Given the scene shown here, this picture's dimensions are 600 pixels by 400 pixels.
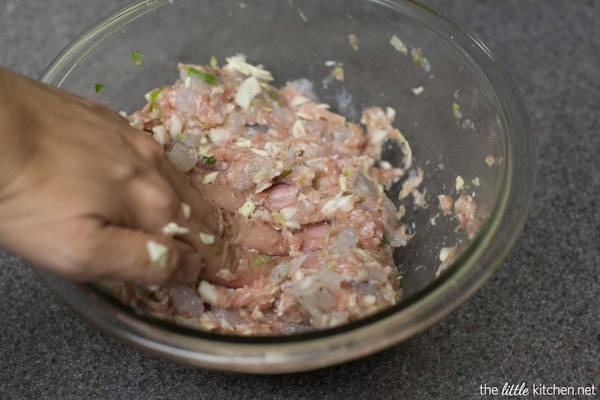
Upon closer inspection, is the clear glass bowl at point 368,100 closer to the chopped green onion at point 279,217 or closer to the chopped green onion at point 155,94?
the chopped green onion at point 155,94

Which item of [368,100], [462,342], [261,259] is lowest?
[462,342]

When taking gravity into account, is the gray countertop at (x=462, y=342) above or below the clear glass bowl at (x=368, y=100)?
below

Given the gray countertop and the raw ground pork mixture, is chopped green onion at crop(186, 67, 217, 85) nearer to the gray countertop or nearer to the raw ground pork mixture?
the raw ground pork mixture

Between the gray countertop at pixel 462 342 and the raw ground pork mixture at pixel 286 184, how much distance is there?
0.19 meters

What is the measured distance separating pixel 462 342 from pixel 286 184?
0.46m

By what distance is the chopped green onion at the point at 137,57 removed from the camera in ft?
4.58

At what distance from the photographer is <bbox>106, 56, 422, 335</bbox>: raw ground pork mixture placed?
110 centimetres

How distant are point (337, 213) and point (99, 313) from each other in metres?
0.47

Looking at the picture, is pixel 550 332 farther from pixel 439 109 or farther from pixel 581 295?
pixel 439 109

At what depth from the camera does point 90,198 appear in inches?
35.0

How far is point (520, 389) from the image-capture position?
4.08 ft

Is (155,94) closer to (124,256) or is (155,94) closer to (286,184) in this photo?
(286,184)

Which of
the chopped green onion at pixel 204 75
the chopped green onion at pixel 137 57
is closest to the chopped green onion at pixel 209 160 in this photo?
the chopped green onion at pixel 204 75

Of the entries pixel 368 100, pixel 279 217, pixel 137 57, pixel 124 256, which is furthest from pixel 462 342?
pixel 137 57
